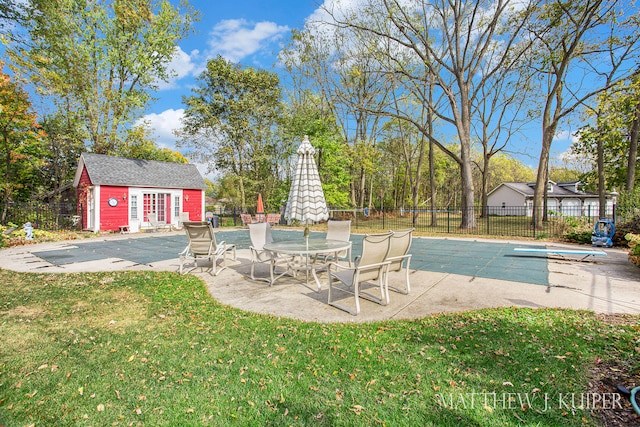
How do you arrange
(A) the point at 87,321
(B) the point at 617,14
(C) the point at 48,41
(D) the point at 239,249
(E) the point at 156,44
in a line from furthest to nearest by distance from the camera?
(E) the point at 156,44 → (C) the point at 48,41 → (B) the point at 617,14 → (D) the point at 239,249 → (A) the point at 87,321

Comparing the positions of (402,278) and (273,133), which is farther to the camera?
(273,133)

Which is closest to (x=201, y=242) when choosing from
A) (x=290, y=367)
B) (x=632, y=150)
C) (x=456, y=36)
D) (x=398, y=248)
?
(x=398, y=248)

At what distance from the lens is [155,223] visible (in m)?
16.9

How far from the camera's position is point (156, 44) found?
1919cm

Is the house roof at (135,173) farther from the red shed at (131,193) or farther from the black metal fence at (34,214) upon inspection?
the black metal fence at (34,214)

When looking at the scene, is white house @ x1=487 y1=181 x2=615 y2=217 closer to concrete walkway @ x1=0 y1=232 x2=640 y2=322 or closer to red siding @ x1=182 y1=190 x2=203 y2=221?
red siding @ x1=182 y1=190 x2=203 y2=221

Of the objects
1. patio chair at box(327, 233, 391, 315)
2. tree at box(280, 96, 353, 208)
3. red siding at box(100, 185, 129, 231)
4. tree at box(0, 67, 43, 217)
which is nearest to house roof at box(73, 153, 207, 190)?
red siding at box(100, 185, 129, 231)

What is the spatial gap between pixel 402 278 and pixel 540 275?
8.99ft

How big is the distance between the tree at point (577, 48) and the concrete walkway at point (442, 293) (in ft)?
29.7

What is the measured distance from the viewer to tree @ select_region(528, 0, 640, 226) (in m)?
12.7

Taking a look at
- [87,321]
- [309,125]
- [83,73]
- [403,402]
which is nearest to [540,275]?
[403,402]

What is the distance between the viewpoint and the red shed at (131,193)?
15.8 metres

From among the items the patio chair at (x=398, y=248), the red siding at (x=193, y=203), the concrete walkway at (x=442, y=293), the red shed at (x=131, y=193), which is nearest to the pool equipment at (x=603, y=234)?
the concrete walkway at (x=442, y=293)

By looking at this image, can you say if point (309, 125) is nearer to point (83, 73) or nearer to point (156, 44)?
point (156, 44)
